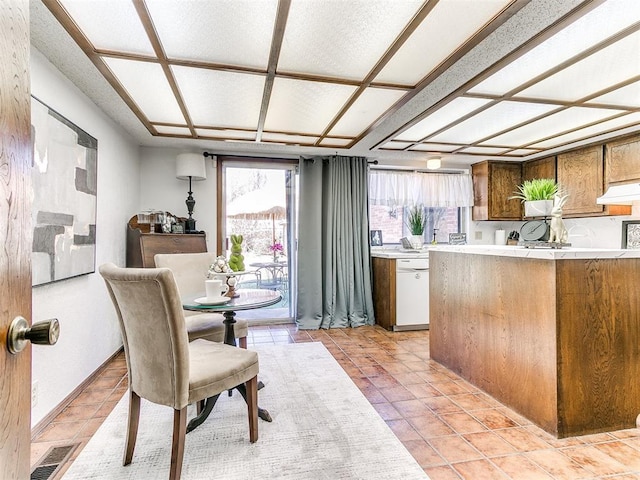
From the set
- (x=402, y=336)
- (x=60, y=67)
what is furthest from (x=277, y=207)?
(x=60, y=67)

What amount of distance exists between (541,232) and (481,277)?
1.65 feet

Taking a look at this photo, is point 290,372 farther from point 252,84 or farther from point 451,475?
point 252,84

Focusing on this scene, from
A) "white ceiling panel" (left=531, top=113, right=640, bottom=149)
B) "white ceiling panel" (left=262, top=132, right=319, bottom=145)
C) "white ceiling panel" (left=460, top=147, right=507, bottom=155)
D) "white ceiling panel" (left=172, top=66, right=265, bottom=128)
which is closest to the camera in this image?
"white ceiling panel" (left=172, top=66, right=265, bottom=128)

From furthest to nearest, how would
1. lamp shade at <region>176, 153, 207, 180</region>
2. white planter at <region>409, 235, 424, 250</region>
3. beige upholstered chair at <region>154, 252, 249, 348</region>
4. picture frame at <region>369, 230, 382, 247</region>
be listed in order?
1. picture frame at <region>369, 230, 382, 247</region>
2. white planter at <region>409, 235, 424, 250</region>
3. lamp shade at <region>176, 153, 207, 180</region>
4. beige upholstered chair at <region>154, 252, 249, 348</region>

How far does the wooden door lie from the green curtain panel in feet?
12.4

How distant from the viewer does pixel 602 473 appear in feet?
5.49

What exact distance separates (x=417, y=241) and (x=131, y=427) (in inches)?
153

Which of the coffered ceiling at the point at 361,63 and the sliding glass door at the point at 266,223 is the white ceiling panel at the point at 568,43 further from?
the sliding glass door at the point at 266,223

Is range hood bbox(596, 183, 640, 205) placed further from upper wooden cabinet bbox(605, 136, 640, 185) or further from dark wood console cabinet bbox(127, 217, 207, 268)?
dark wood console cabinet bbox(127, 217, 207, 268)

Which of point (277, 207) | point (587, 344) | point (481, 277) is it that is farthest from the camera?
point (277, 207)

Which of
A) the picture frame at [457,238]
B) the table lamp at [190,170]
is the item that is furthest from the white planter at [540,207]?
the table lamp at [190,170]

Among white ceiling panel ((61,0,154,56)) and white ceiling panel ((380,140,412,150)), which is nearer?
white ceiling panel ((61,0,154,56))

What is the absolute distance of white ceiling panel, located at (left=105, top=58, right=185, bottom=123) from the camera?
2.17m

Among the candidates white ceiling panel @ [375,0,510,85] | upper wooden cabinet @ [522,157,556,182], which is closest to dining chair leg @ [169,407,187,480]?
white ceiling panel @ [375,0,510,85]
